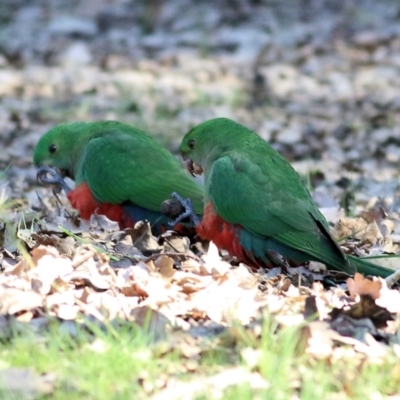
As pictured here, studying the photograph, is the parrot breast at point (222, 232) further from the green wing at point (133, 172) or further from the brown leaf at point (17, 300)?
the brown leaf at point (17, 300)

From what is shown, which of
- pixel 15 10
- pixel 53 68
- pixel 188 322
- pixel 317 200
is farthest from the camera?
pixel 15 10

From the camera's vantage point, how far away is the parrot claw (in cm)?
536

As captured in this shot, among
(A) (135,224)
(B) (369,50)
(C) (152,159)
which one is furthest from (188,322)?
(B) (369,50)

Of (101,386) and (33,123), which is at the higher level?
(101,386)

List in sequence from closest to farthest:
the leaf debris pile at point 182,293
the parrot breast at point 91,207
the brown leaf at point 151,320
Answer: the brown leaf at point 151,320, the leaf debris pile at point 182,293, the parrot breast at point 91,207

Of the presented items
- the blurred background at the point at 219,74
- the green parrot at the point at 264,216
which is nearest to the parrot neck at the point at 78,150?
the blurred background at the point at 219,74

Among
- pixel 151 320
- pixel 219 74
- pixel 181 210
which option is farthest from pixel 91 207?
pixel 219 74

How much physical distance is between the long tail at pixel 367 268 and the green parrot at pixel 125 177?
1.18 meters

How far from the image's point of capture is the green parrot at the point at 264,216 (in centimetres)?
471

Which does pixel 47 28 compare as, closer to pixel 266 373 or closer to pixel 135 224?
pixel 135 224

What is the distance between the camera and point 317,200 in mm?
6727

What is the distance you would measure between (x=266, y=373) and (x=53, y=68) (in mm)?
9034

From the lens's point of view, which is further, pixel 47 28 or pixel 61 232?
pixel 47 28

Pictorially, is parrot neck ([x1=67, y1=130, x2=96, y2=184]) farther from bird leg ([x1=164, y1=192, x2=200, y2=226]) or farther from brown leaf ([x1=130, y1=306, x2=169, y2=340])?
brown leaf ([x1=130, y1=306, x2=169, y2=340])
